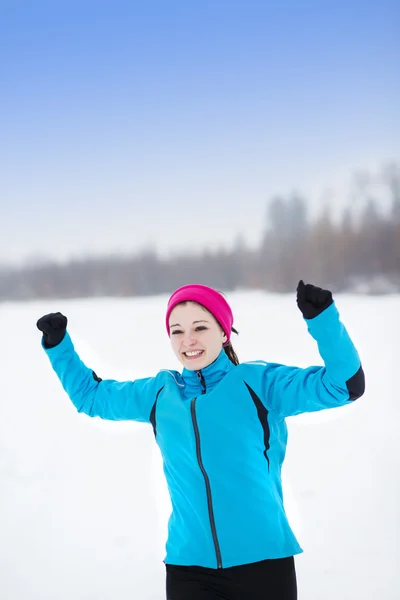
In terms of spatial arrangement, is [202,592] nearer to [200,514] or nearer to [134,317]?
[200,514]

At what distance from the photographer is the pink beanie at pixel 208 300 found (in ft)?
4.05

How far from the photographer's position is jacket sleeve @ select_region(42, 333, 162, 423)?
1.28 m

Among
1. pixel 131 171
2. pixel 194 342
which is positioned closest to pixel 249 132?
pixel 131 171

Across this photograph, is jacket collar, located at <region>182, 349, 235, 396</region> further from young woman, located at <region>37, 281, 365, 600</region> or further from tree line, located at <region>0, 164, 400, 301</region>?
tree line, located at <region>0, 164, 400, 301</region>

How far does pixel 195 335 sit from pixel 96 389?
346mm

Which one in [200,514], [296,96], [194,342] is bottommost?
[200,514]

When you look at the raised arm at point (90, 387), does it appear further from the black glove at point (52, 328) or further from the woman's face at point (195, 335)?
the woman's face at point (195, 335)

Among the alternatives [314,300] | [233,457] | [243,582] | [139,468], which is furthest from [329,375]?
[139,468]

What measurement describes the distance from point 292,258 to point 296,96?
1283 millimetres

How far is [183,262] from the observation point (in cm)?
372

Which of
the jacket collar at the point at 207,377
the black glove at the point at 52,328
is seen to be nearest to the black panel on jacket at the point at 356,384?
the jacket collar at the point at 207,377

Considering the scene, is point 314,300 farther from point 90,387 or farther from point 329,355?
point 90,387

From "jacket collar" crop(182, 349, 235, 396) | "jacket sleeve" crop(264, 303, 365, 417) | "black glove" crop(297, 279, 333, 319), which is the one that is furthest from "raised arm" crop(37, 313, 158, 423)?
"black glove" crop(297, 279, 333, 319)

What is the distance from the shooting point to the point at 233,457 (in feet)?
3.56
